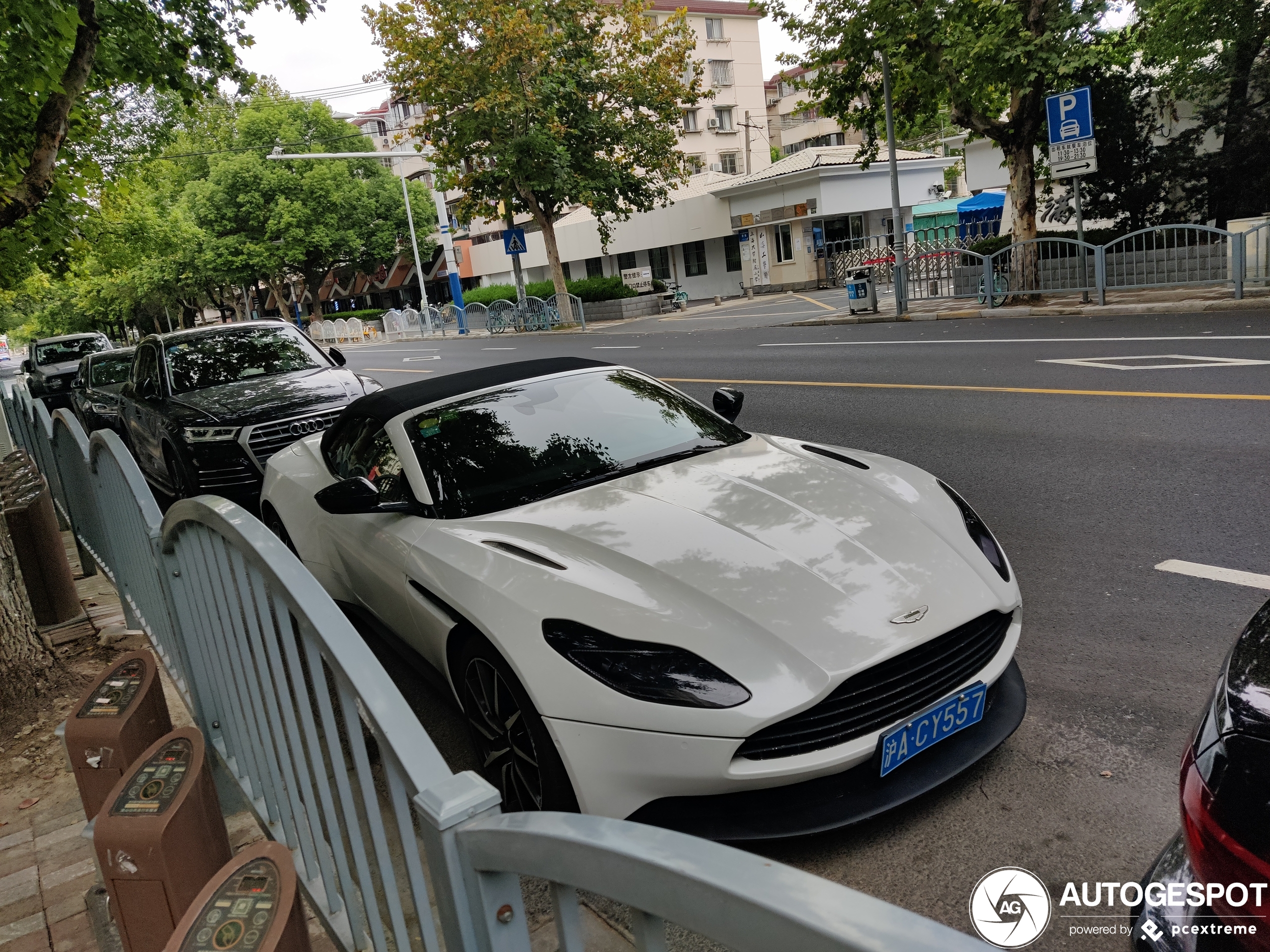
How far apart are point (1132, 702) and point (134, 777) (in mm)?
3321

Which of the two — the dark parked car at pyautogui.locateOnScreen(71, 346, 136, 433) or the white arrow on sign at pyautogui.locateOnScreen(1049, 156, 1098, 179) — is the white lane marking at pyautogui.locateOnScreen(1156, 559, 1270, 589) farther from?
the white arrow on sign at pyautogui.locateOnScreen(1049, 156, 1098, 179)

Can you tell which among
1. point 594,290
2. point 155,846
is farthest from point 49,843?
point 594,290

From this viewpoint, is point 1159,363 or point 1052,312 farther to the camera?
point 1052,312

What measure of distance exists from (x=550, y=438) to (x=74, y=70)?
6369 mm

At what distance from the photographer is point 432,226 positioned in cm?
5653

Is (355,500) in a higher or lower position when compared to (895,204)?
lower

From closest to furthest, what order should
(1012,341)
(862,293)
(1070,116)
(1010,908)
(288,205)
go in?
(1010,908)
(1012,341)
(1070,116)
(862,293)
(288,205)

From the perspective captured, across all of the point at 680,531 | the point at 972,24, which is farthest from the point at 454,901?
the point at 972,24

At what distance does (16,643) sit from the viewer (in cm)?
412

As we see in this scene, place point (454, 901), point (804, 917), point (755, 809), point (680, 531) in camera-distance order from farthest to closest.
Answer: point (680, 531) → point (755, 809) → point (454, 901) → point (804, 917)

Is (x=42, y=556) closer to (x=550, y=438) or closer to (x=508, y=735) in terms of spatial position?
(x=550, y=438)

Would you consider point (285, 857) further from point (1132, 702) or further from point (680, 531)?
point (1132, 702)

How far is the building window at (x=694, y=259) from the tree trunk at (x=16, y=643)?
1525 inches

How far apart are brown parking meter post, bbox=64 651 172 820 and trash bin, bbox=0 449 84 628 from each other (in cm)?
243
